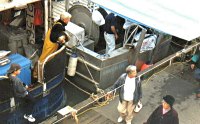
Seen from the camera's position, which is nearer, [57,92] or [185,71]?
[57,92]

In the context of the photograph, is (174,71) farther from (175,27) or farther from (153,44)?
(175,27)

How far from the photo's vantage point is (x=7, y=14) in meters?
9.96

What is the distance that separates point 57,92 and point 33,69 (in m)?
0.85

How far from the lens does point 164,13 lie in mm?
9148

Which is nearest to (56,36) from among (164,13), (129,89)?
(129,89)

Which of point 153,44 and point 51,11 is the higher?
point 51,11

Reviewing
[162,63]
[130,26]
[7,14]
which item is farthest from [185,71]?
[7,14]

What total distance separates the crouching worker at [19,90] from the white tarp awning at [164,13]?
3.12 meters

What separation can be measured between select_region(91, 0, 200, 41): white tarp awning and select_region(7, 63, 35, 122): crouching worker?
10.2 ft

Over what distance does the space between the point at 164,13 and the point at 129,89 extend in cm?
257

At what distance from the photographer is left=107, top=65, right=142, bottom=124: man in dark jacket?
7.61m

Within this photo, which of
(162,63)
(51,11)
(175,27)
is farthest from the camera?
(162,63)

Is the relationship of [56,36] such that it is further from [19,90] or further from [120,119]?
[120,119]

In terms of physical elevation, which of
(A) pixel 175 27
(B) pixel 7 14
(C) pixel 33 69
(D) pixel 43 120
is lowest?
(D) pixel 43 120
